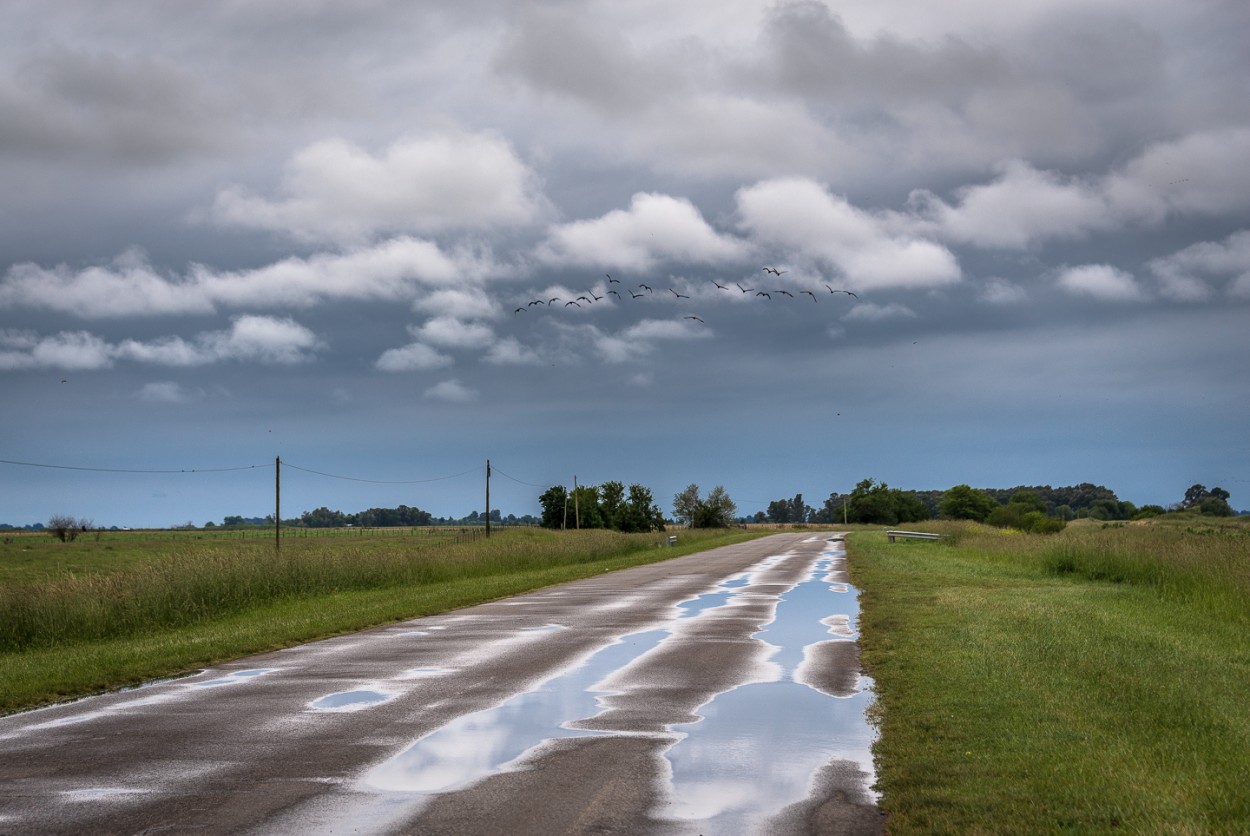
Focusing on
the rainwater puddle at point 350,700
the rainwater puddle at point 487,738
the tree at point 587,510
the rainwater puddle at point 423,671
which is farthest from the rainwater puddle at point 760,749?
the tree at point 587,510

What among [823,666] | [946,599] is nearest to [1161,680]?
[823,666]

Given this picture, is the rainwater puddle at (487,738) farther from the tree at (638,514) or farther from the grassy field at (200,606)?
the tree at (638,514)

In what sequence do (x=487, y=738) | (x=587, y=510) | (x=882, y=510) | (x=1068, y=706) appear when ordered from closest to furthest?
(x=487, y=738), (x=1068, y=706), (x=587, y=510), (x=882, y=510)

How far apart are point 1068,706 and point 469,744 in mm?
5434

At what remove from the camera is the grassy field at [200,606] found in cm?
1450

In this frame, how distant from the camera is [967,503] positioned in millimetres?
194500

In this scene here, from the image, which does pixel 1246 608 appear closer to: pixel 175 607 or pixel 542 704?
pixel 542 704

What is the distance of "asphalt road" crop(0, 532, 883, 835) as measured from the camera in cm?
691

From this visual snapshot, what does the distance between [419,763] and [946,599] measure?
604 inches

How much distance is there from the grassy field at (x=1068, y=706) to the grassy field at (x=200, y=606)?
9.21 m

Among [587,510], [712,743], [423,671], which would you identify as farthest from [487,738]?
[587,510]

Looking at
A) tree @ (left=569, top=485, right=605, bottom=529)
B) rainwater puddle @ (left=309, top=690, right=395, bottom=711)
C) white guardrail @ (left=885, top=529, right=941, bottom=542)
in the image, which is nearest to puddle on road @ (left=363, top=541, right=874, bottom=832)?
rainwater puddle @ (left=309, top=690, right=395, bottom=711)

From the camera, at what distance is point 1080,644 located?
45.8ft

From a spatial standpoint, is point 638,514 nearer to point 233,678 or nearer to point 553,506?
point 553,506
